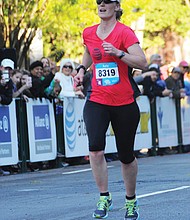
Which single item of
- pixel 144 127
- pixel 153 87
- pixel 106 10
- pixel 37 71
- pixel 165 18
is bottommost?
pixel 144 127

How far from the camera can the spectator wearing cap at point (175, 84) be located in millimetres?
21462

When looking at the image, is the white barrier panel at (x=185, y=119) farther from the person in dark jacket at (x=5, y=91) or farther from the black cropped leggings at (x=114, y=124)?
the black cropped leggings at (x=114, y=124)

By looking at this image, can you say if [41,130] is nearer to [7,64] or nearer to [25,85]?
[25,85]

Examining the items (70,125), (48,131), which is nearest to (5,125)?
(48,131)

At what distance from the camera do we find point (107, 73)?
8016 millimetres

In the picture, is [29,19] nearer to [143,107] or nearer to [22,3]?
[22,3]

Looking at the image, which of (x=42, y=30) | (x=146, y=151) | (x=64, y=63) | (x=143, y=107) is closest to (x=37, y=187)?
(x=64, y=63)

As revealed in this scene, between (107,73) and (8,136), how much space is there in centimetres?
779

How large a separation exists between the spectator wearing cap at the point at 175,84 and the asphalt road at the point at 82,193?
5.05 meters

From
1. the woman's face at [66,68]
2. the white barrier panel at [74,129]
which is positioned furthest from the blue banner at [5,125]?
the woman's face at [66,68]

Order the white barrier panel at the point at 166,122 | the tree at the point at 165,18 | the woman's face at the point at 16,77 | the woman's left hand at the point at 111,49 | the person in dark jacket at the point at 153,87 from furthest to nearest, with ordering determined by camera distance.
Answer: the tree at the point at 165,18 → the white barrier panel at the point at 166,122 → the person in dark jacket at the point at 153,87 → the woman's face at the point at 16,77 → the woman's left hand at the point at 111,49

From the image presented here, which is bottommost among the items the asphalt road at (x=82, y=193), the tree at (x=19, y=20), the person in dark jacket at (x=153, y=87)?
the asphalt road at (x=82, y=193)

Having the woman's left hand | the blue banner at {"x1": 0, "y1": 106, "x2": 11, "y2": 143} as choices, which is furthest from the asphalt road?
the woman's left hand

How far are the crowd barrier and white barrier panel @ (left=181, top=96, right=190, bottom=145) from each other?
161 cm
